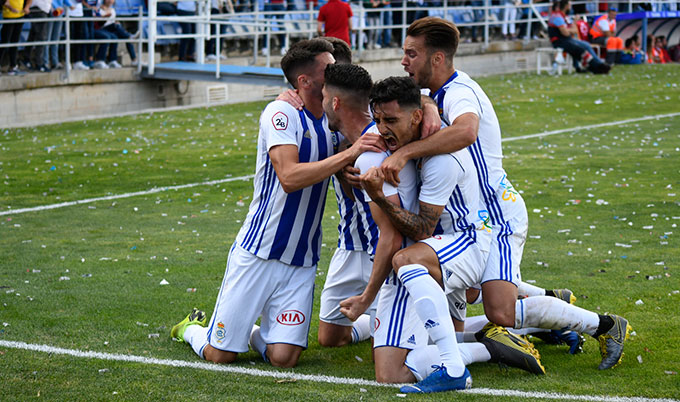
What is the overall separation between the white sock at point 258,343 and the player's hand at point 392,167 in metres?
1.53

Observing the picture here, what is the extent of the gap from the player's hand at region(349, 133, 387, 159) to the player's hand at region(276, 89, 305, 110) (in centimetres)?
67

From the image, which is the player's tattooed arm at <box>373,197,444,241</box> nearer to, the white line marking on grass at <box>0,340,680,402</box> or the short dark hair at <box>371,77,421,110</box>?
the short dark hair at <box>371,77,421,110</box>

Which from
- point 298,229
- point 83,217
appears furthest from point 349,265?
point 83,217

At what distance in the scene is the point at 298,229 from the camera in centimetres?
611

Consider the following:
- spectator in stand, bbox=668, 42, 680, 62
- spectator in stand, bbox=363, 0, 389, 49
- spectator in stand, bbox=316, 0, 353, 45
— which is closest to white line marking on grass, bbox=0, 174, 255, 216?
spectator in stand, bbox=316, 0, 353, 45

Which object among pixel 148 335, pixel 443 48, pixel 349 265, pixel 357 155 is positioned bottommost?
pixel 148 335

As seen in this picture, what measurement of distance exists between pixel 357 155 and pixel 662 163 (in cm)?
940

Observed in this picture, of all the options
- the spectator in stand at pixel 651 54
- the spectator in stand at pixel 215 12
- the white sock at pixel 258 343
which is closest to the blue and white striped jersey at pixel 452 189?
the white sock at pixel 258 343

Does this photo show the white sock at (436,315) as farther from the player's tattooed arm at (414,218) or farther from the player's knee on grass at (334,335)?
the player's knee on grass at (334,335)

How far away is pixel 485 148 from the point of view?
5.95m

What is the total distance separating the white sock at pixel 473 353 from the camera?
557cm

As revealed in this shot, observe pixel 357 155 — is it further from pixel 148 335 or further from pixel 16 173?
pixel 16 173

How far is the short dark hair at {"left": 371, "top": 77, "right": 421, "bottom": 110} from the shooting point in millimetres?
5297

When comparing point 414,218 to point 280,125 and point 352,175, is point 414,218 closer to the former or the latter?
point 352,175
